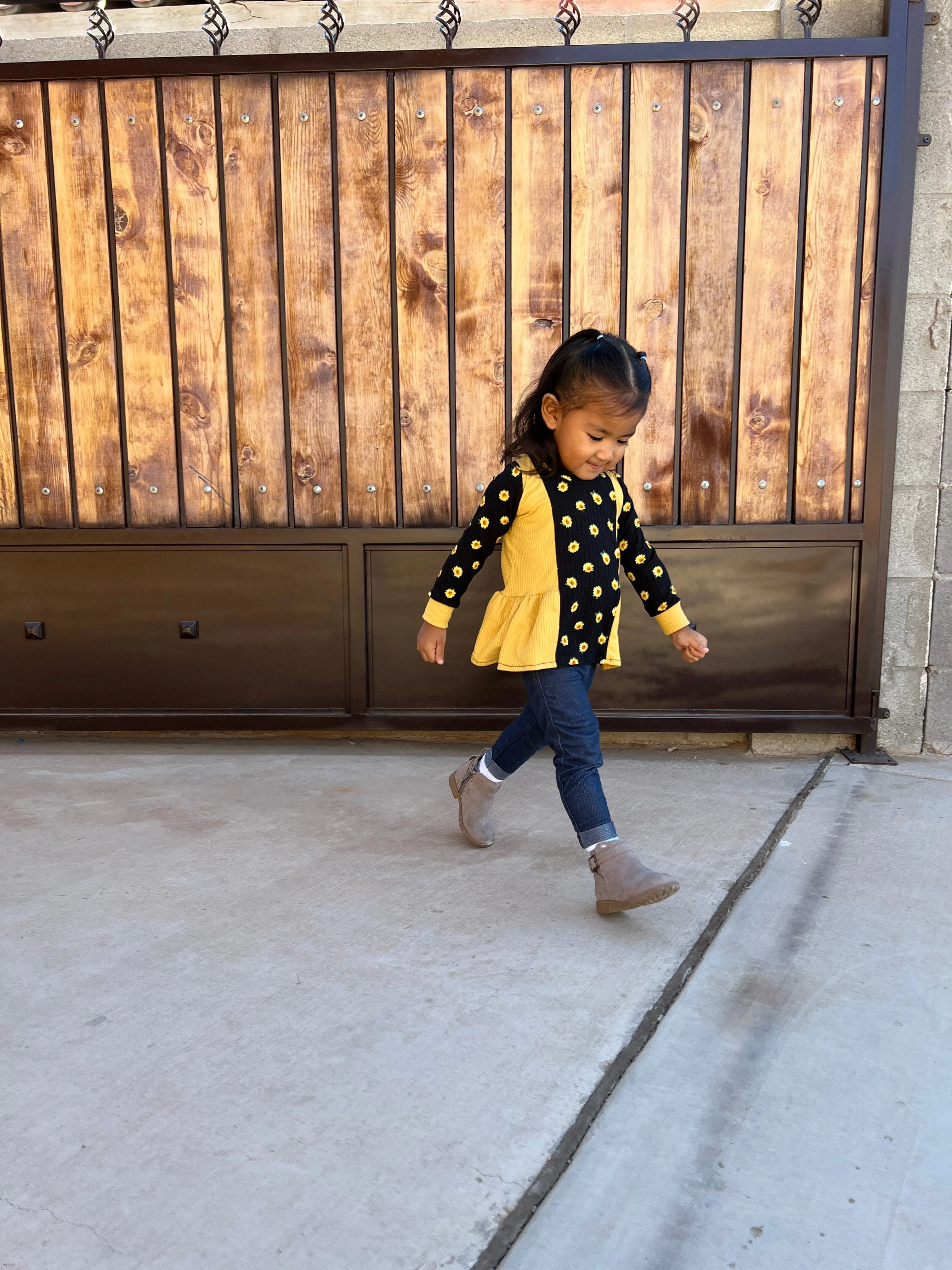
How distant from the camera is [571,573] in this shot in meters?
2.21

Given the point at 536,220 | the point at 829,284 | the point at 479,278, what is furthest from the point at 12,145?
the point at 829,284

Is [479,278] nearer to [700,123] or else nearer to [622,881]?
[700,123]

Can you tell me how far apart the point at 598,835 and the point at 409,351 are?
1762 mm

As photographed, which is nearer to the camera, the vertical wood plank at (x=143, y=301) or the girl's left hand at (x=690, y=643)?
the girl's left hand at (x=690, y=643)

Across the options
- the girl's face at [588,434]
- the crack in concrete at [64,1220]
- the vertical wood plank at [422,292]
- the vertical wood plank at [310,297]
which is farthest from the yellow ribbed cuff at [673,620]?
the crack in concrete at [64,1220]

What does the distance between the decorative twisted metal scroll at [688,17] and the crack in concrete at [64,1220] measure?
3.18 meters

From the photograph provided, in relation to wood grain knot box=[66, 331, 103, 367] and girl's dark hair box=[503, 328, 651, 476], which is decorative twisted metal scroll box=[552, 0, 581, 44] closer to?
Result: girl's dark hair box=[503, 328, 651, 476]

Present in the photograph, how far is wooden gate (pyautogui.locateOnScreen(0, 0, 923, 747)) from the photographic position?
298 cm

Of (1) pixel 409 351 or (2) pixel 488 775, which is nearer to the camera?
(2) pixel 488 775

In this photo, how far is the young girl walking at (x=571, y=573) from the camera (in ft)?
6.79

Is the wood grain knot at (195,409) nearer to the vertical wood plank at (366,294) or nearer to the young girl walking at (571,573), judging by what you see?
the vertical wood plank at (366,294)

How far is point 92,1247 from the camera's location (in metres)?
1.20

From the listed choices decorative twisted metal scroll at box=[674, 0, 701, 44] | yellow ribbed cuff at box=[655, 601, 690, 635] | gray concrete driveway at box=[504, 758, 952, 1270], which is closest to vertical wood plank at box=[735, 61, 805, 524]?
decorative twisted metal scroll at box=[674, 0, 701, 44]

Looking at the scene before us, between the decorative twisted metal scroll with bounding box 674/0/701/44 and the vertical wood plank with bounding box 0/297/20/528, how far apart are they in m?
2.32
